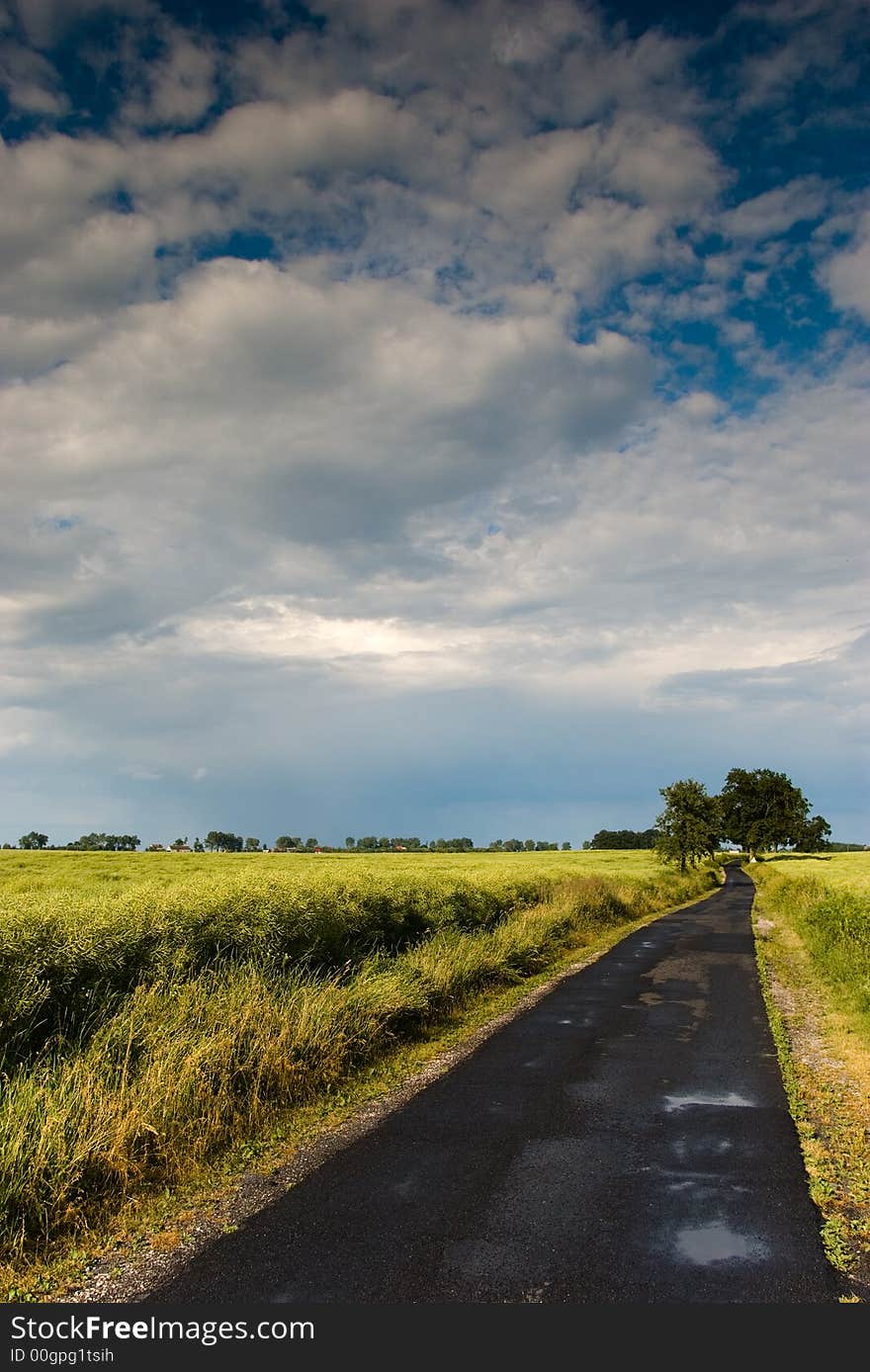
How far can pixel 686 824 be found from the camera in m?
69.4

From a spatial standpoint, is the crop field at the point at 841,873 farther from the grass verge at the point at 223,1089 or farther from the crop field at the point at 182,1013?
the grass verge at the point at 223,1089

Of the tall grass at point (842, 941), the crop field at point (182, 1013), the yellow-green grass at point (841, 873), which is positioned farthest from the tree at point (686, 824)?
the crop field at point (182, 1013)

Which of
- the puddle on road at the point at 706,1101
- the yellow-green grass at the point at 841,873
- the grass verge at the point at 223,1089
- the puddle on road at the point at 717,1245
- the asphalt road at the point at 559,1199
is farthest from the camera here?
the yellow-green grass at the point at 841,873

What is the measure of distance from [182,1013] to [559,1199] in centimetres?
524

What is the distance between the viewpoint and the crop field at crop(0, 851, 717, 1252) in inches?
264

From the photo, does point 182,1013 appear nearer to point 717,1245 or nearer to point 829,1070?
point 717,1245

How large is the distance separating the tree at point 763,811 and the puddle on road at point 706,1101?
10535 cm

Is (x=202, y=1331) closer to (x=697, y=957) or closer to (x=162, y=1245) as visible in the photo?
(x=162, y=1245)

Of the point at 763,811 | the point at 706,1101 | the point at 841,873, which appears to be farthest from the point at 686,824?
the point at 706,1101

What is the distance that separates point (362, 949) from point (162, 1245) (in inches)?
408

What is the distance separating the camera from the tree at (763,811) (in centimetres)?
10925

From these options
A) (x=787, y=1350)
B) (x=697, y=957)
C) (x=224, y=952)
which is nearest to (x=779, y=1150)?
(x=787, y=1350)

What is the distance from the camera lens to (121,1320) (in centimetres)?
498

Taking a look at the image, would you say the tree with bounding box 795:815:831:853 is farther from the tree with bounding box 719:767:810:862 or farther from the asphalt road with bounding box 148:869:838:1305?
the asphalt road with bounding box 148:869:838:1305
